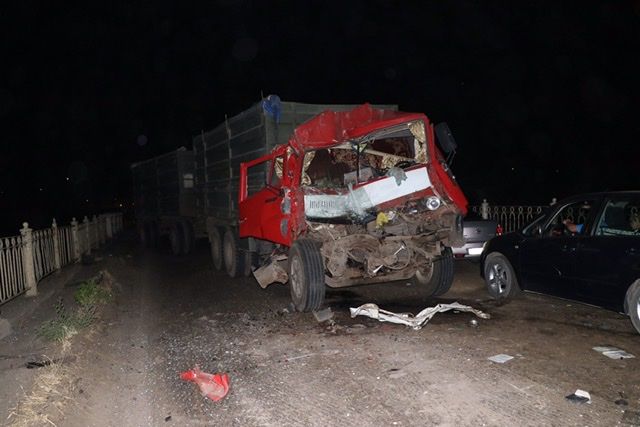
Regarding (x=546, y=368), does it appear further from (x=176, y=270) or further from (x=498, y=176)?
(x=498, y=176)

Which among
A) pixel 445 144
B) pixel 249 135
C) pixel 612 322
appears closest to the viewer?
pixel 612 322

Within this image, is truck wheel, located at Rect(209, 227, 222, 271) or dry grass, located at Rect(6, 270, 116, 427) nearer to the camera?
dry grass, located at Rect(6, 270, 116, 427)

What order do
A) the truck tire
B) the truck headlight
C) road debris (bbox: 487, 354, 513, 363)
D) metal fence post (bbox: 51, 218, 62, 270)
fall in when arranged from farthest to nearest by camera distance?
the truck tire < metal fence post (bbox: 51, 218, 62, 270) < the truck headlight < road debris (bbox: 487, 354, 513, 363)

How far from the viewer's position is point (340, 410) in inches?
161

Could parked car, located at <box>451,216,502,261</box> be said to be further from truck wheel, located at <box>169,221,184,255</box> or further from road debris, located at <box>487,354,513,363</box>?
truck wheel, located at <box>169,221,184,255</box>

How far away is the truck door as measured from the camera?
7526 millimetres

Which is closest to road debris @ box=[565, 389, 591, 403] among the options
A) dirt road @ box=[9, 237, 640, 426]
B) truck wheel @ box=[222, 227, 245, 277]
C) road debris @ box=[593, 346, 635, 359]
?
dirt road @ box=[9, 237, 640, 426]

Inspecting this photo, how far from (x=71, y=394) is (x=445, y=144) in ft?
17.3

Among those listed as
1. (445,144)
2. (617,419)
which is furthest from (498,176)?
(617,419)

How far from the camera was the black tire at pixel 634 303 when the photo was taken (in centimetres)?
546

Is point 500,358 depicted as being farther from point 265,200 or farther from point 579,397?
point 265,200

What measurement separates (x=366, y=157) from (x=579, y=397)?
14.5 feet

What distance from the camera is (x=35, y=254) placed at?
9.69 m

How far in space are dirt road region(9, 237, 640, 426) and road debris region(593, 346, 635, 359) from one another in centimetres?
9
